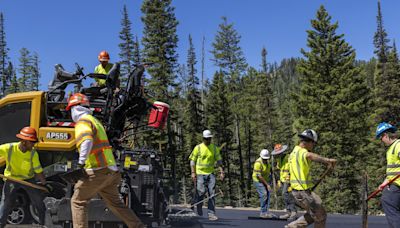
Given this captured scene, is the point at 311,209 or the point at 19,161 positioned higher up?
the point at 19,161

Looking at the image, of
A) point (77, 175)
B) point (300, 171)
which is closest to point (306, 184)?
point (300, 171)

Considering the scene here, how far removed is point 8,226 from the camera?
6.70 meters

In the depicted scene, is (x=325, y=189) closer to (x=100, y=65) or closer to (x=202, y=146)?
(x=202, y=146)

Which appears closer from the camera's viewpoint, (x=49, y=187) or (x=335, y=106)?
(x=49, y=187)

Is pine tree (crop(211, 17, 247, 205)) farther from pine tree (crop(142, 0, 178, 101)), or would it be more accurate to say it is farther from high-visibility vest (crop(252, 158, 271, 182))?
high-visibility vest (crop(252, 158, 271, 182))

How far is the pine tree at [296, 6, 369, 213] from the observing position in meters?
25.3

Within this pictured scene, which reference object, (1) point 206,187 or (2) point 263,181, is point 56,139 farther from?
(2) point 263,181

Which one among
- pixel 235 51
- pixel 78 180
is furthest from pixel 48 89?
pixel 235 51

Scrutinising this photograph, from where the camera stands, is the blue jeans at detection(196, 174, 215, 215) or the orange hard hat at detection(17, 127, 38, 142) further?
the blue jeans at detection(196, 174, 215, 215)

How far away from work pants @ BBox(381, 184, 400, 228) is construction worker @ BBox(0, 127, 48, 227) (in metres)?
5.19

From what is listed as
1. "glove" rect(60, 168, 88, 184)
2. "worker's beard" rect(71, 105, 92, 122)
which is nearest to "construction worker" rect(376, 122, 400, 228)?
"glove" rect(60, 168, 88, 184)

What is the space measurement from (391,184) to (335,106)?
2112cm

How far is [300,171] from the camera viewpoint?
6.04 m

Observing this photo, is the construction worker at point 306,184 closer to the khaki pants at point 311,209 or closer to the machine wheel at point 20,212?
the khaki pants at point 311,209
